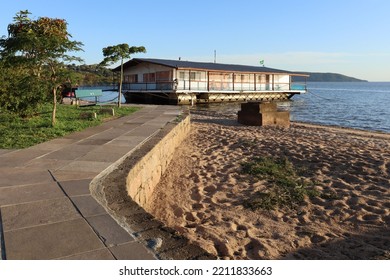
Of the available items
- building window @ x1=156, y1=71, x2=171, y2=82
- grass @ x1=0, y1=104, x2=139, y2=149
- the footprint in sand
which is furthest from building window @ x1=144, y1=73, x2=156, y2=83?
the footprint in sand

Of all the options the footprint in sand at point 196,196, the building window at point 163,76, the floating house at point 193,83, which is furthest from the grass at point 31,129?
the building window at point 163,76

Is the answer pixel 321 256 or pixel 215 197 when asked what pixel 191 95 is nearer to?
pixel 215 197

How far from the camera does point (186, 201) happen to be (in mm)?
5430

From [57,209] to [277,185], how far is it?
3.87m

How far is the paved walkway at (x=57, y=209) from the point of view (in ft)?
8.82

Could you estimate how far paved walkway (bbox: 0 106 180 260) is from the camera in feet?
8.82

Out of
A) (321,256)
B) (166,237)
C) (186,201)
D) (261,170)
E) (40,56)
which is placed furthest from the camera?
(40,56)

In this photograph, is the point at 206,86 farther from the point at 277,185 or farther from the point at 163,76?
the point at 277,185

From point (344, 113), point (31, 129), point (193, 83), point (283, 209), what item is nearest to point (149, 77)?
point (193, 83)

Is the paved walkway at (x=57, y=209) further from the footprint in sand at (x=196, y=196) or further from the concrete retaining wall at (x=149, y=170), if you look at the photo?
the footprint in sand at (x=196, y=196)

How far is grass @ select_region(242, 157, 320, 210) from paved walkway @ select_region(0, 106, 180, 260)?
253 centimetres

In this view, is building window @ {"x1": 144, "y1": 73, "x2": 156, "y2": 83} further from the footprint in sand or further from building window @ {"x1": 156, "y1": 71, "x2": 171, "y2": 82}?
the footprint in sand
